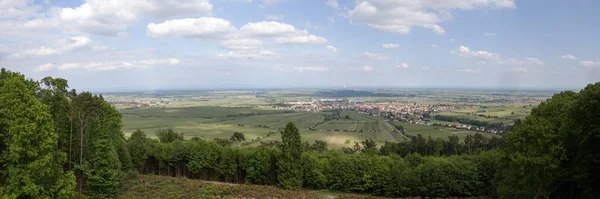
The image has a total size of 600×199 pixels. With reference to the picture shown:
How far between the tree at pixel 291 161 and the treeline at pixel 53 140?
16418mm

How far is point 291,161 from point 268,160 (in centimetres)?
413

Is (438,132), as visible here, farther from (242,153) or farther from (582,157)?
(582,157)

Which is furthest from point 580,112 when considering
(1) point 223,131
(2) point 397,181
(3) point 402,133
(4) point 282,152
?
(1) point 223,131

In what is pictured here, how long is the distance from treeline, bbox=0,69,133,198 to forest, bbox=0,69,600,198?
66 mm

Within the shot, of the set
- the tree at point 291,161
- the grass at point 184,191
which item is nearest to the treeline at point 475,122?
the tree at point 291,161

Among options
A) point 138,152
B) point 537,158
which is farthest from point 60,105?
point 537,158

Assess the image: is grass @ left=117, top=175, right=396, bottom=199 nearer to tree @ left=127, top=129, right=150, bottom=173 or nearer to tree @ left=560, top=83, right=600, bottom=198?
tree @ left=127, top=129, right=150, bottom=173

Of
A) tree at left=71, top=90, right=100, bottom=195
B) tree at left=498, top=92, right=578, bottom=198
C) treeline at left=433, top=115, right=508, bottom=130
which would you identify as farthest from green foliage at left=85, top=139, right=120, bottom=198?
treeline at left=433, top=115, right=508, bottom=130

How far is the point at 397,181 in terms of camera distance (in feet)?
120

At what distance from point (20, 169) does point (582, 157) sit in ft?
110

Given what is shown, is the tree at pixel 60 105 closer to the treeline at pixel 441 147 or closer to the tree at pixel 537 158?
the tree at pixel 537 158

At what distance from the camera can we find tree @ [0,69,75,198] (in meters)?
19.0

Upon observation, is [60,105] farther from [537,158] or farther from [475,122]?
[475,122]

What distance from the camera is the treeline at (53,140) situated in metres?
19.2
